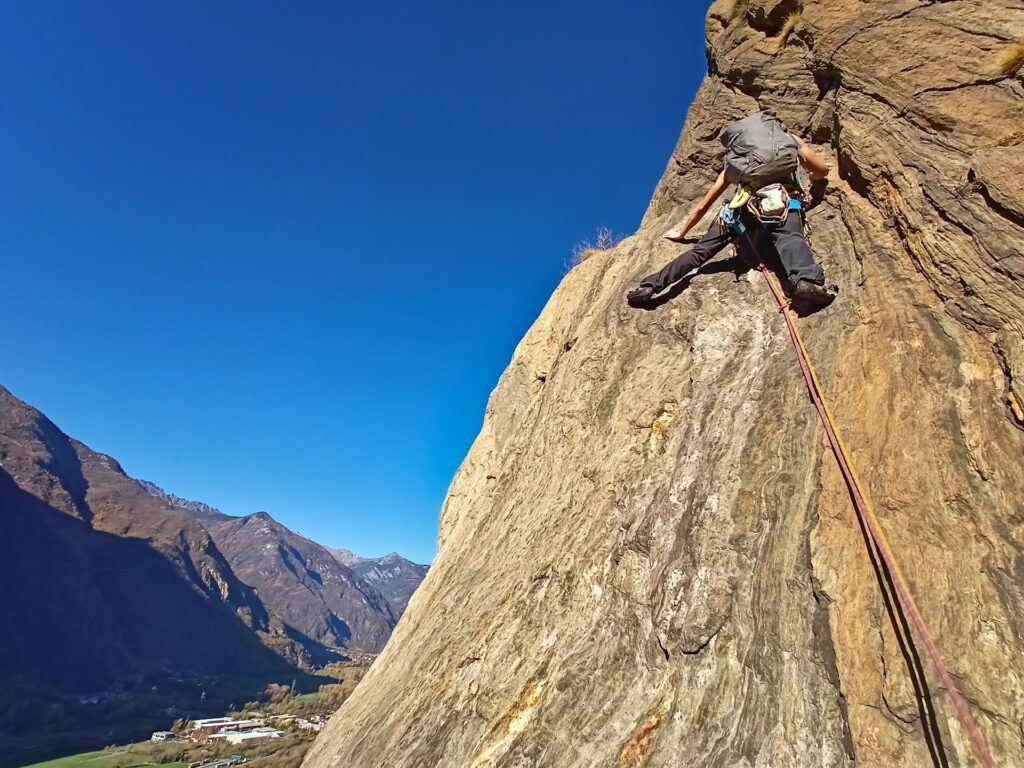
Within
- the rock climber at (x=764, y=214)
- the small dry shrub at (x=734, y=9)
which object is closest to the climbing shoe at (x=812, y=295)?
the rock climber at (x=764, y=214)

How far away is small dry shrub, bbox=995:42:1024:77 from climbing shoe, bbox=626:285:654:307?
3.81 metres

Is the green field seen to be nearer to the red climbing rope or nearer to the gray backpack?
the red climbing rope

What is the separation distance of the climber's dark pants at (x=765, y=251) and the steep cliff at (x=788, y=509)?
34cm

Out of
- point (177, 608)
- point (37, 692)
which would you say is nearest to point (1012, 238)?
point (37, 692)

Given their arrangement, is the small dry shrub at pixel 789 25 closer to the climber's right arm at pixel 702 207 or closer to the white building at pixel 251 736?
the climber's right arm at pixel 702 207

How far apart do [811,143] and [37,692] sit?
146047 millimetres

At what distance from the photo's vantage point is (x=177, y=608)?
543ft

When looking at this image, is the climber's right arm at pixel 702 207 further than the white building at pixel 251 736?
No

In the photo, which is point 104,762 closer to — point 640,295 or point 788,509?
point 640,295

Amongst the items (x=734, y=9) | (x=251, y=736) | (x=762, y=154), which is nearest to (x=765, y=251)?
(x=762, y=154)

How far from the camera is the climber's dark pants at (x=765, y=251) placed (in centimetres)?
577

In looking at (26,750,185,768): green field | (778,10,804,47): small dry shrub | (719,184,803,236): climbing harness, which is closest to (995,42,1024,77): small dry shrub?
(719,184,803,236): climbing harness

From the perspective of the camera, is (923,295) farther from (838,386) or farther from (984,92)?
(984,92)

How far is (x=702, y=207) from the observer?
7.46 meters
